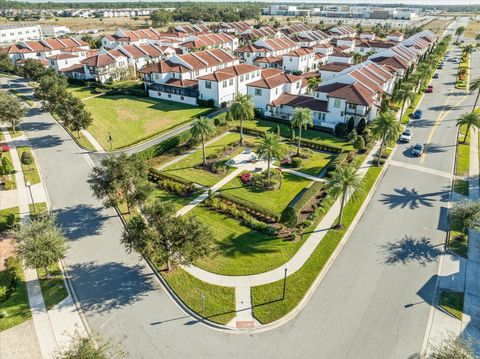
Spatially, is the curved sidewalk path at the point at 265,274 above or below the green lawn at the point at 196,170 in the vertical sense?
below

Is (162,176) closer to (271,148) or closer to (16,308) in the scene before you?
(271,148)

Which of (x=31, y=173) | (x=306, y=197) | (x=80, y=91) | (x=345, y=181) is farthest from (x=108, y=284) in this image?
(x=80, y=91)

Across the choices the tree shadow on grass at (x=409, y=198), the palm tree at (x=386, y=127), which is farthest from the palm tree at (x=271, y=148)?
the palm tree at (x=386, y=127)

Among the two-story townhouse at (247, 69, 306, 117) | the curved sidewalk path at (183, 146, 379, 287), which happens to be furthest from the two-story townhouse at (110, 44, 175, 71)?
the curved sidewalk path at (183, 146, 379, 287)

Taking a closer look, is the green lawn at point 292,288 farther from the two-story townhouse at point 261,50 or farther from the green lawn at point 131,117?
the two-story townhouse at point 261,50

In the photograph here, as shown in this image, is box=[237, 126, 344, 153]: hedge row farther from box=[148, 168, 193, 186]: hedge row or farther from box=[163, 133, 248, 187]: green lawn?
box=[148, 168, 193, 186]: hedge row

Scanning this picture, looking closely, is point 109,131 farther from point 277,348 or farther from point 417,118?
point 417,118
